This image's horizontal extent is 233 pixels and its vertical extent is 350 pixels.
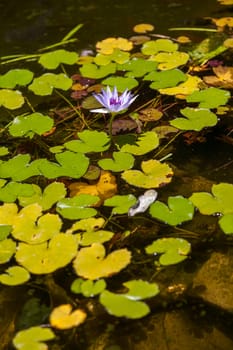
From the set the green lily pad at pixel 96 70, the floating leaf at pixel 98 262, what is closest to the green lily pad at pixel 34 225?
the floating leaf at pixel 98 262

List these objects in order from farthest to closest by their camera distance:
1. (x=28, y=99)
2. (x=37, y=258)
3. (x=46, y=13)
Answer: (x=46, y=13) → (x=28, y=99) → (x=37, y=258)

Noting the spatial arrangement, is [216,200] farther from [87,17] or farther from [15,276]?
[87,17]

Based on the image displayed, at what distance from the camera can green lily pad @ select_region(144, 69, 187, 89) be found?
1.83 metres

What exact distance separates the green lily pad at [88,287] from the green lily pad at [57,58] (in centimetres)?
105

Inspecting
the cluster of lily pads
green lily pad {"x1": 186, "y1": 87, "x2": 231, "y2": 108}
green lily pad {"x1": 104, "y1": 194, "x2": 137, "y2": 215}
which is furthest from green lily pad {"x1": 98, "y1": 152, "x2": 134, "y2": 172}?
green lily pad {"x1": 186, "y1": 87, "x2": 231, "y2": 108}

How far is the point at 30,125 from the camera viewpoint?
167 centimetres

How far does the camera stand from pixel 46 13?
245 cm

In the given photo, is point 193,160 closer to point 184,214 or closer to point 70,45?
point 184,214

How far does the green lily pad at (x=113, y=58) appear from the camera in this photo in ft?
6.64

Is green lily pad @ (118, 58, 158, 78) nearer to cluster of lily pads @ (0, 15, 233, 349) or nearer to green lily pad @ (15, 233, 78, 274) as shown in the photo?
cluster of lily pads @ (0, 15, 233, 349)

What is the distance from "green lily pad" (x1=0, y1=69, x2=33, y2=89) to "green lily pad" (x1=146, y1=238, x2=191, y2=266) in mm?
887

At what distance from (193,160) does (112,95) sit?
30 cm

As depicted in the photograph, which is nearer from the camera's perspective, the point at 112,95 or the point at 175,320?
the point at 175,320

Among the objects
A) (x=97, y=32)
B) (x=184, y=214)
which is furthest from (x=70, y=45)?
(x=184, y=214)
